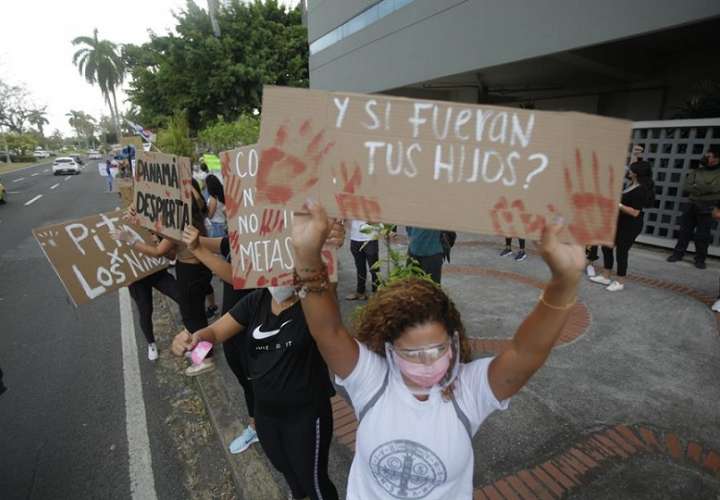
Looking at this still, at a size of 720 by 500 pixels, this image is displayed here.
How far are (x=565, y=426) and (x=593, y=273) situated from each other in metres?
3.85

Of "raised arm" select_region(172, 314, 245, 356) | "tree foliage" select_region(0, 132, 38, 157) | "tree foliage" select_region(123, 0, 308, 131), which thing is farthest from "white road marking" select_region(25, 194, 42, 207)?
"tree foliage" select_region(0, 132, 38, 157)

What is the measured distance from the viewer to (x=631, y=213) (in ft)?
17.2

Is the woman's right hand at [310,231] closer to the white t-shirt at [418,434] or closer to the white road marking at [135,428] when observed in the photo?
the white t-shirt at [418,434]

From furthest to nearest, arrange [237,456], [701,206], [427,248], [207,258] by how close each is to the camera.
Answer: [701,206] < [427,248] < [237,456] < [207,258]

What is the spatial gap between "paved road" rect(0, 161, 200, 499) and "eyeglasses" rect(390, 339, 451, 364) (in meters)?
2.26

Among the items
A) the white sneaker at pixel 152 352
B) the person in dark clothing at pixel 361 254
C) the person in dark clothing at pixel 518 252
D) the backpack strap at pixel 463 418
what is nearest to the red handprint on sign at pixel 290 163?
the backpack strap at pixel 463 418

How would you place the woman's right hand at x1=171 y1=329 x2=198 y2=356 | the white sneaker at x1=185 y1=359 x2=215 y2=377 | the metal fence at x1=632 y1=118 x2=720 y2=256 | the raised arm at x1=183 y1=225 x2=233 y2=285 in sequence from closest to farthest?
the woman's right hand at x1=171 y1=329 x2=198 y2=356, the raised arm at x1=183 y1=225 x2=233 y2=285, the white sneaker at x1=185 y1=359 x2=215 y2=377, the metal fence at x1=632 y1=118 x2=720 y2=256

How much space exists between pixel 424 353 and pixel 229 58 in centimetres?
2481

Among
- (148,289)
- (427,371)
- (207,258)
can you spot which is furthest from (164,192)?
(427,371)

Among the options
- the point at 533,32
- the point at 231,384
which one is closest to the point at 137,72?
the point at 533,32

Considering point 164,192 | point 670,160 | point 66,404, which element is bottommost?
point 66,404

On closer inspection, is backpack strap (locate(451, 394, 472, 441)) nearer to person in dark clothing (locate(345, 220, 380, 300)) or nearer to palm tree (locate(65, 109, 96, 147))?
person in dark clothing (locate(345, 220, 380, 300))

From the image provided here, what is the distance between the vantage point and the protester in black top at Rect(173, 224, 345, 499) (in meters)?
2.04

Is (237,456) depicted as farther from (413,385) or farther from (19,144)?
(19,144)
